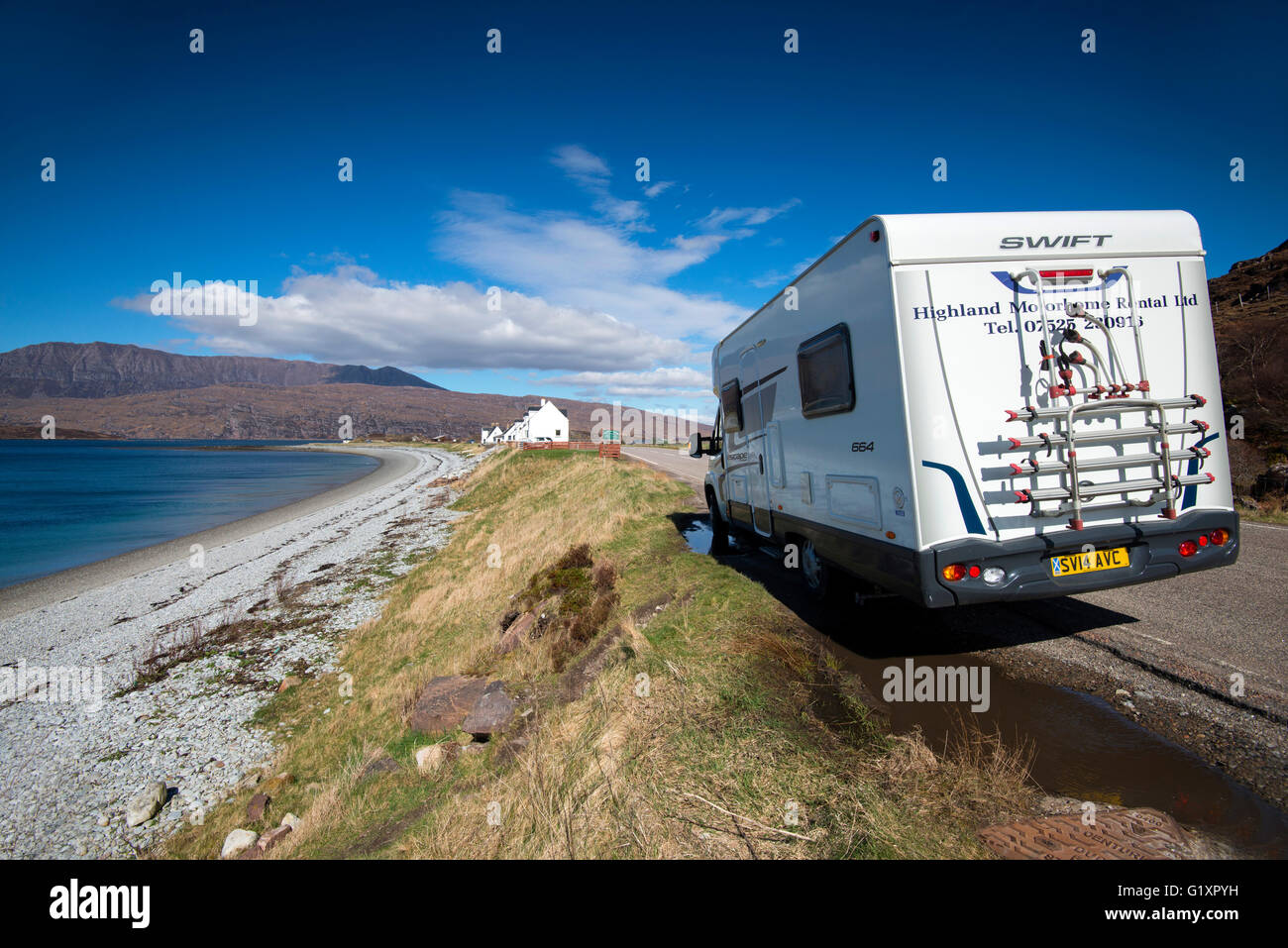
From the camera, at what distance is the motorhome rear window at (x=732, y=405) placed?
29.8 feet

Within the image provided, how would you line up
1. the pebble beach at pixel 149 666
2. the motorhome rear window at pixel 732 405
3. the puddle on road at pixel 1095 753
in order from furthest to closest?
1. the motorhome rear window at pixel 732 405
2. the pebble beach at pixel 149 666
3. the puddle on road at pixel 1095 753

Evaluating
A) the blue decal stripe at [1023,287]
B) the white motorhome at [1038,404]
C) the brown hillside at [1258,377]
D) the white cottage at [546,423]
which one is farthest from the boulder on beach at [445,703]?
the white cottage at [546,423]

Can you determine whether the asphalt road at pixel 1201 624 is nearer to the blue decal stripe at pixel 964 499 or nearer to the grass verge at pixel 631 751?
the blue decal stripe at pixel 964 499

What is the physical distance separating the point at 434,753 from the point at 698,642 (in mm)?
3264

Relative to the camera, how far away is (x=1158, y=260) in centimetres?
475

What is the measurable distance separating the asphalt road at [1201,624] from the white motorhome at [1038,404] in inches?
29.7

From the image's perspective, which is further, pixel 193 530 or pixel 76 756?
pixel 193 530

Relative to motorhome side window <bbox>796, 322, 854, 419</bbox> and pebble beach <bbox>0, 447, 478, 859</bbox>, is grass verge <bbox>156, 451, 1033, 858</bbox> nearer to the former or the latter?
pebble beach <bbox>0, 447, 478, 859</bbox>

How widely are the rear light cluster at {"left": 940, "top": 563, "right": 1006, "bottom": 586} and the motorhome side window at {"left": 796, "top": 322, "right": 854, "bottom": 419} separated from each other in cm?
170

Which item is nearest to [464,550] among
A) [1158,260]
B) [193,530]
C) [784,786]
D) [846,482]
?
[846,482]

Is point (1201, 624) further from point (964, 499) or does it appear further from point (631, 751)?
point (631, 751)

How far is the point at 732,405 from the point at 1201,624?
6.13 meters

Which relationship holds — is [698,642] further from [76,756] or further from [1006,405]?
[76,756]
